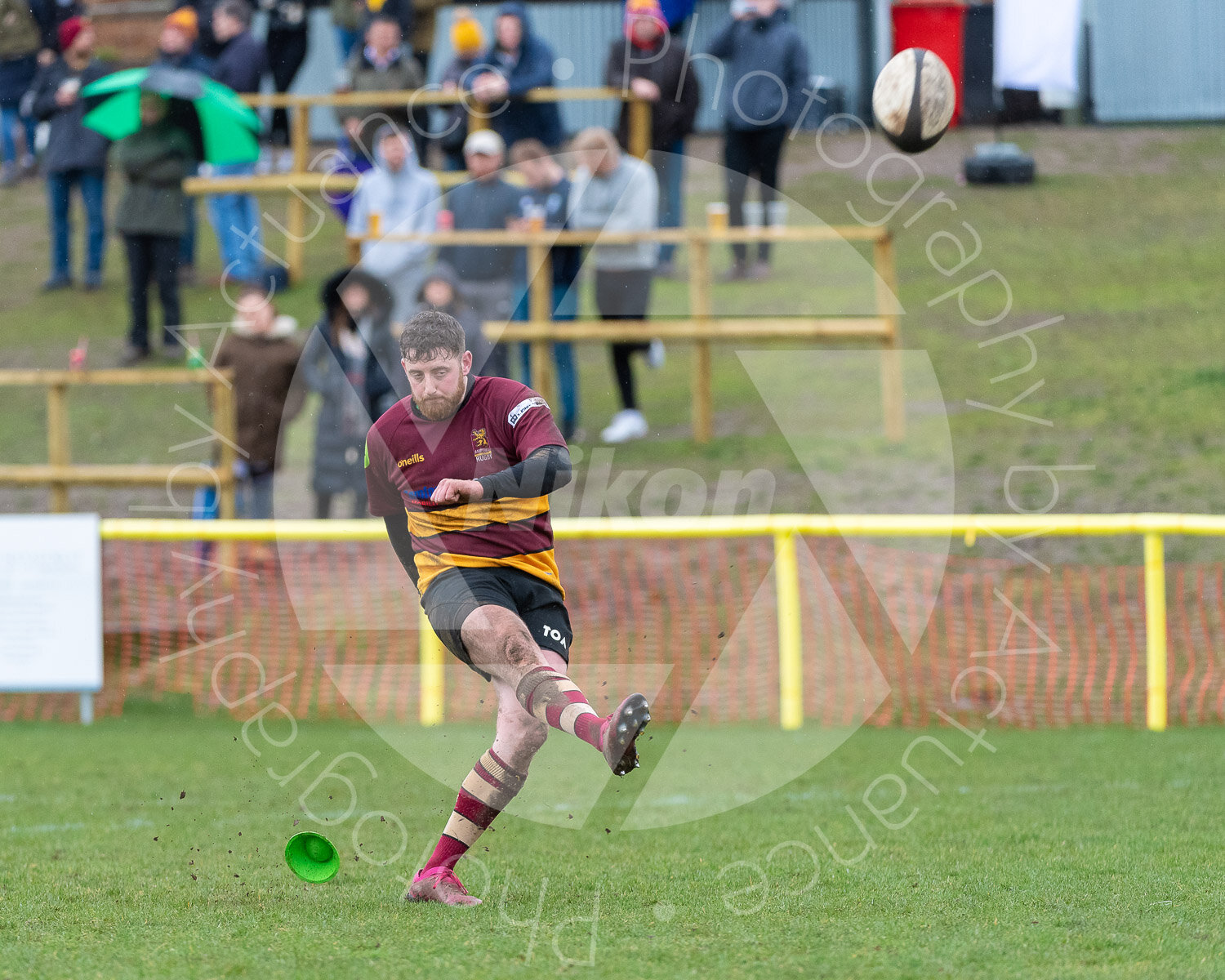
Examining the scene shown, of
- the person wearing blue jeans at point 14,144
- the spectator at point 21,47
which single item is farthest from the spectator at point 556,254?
the person wearing blue jeans at point 14,144

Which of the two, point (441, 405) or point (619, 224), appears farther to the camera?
point (619, 224)

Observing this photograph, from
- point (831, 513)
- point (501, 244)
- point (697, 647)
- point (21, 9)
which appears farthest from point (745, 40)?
point (21, 9)

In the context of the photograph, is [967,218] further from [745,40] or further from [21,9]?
[21,9]

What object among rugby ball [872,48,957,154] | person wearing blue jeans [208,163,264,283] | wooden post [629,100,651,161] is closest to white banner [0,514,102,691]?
person wearing blue jeans [208,163,264,283]

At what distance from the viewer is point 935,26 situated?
14.8 metres

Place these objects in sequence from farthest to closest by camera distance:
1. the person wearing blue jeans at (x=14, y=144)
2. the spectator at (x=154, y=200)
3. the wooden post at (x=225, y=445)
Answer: the person wearing blue jeans at (x=14, y=144)
the spectator at (x=154, y=200)
the wooden post at (x=225, y=445)

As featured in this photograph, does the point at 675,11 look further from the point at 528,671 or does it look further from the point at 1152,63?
the point at 528,671

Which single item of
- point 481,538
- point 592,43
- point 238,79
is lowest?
point 481,538

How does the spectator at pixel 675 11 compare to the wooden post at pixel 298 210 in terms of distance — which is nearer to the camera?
the spectator at pixel 675 11

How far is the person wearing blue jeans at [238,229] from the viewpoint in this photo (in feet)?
45.8

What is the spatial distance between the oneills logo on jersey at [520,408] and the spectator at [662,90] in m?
8.39

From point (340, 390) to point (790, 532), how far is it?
3212 millimetres

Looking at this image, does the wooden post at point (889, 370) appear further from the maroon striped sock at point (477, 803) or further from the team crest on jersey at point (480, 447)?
the maroon striped sock at point (477, 803)

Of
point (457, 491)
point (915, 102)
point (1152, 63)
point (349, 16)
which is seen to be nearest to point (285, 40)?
point (349, 16)
